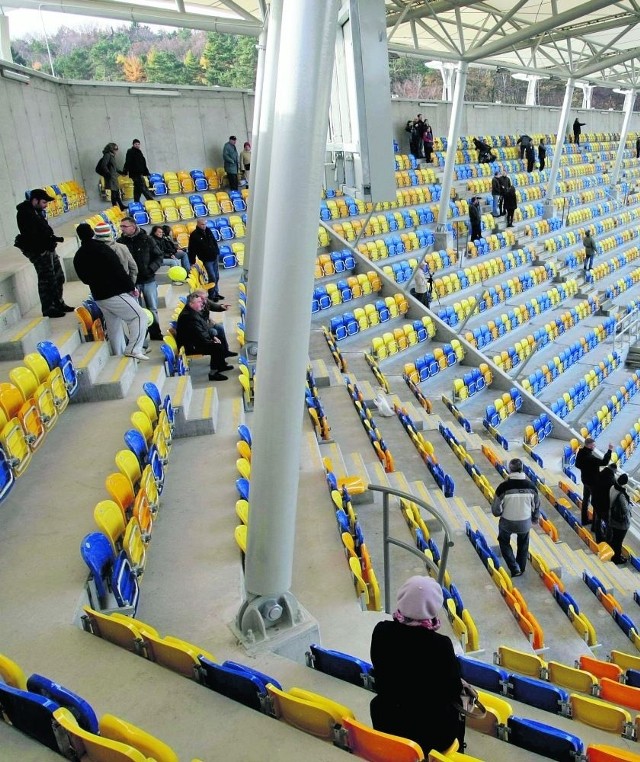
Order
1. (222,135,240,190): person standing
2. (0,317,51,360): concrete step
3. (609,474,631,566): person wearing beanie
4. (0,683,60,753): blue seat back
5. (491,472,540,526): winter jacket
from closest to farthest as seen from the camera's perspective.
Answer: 1. (0,683,60,753): blue seat back
2. (491,472,540,526): winter jacket
3. (0,317,51,360): concrete step
4. (609,474,631,566): person wearing beanie
5. (222,135,240,190): person standing

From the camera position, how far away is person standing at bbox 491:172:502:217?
19422 mm

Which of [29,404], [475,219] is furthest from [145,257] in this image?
[475,219]

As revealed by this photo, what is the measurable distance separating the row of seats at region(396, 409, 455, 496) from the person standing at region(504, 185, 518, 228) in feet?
40.9

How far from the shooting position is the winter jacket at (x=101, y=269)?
246 inches

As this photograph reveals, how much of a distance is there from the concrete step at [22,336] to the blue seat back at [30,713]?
429cm

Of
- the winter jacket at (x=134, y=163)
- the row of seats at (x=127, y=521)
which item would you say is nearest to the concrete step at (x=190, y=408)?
the row of seats at (x=127, y=521)

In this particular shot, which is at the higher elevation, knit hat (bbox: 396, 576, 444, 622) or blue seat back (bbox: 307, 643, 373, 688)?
knit hat (bbox: 396, 576, 444, 622)

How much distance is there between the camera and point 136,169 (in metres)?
13.6

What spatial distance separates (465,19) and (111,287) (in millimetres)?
16757

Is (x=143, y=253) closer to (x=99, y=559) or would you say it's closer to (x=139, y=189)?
(x=99, y=559)

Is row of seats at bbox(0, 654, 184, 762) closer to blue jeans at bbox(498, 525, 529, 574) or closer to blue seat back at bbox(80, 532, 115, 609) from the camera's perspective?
blue seat back at bbox(80, 532, 115, 609)

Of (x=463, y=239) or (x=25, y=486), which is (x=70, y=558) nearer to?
(x=25, y=486)

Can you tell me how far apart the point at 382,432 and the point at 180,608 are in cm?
539

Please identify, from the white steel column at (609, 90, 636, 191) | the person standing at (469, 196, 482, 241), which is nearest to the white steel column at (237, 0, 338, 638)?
the person standing at (469, 196, 482, 241)
